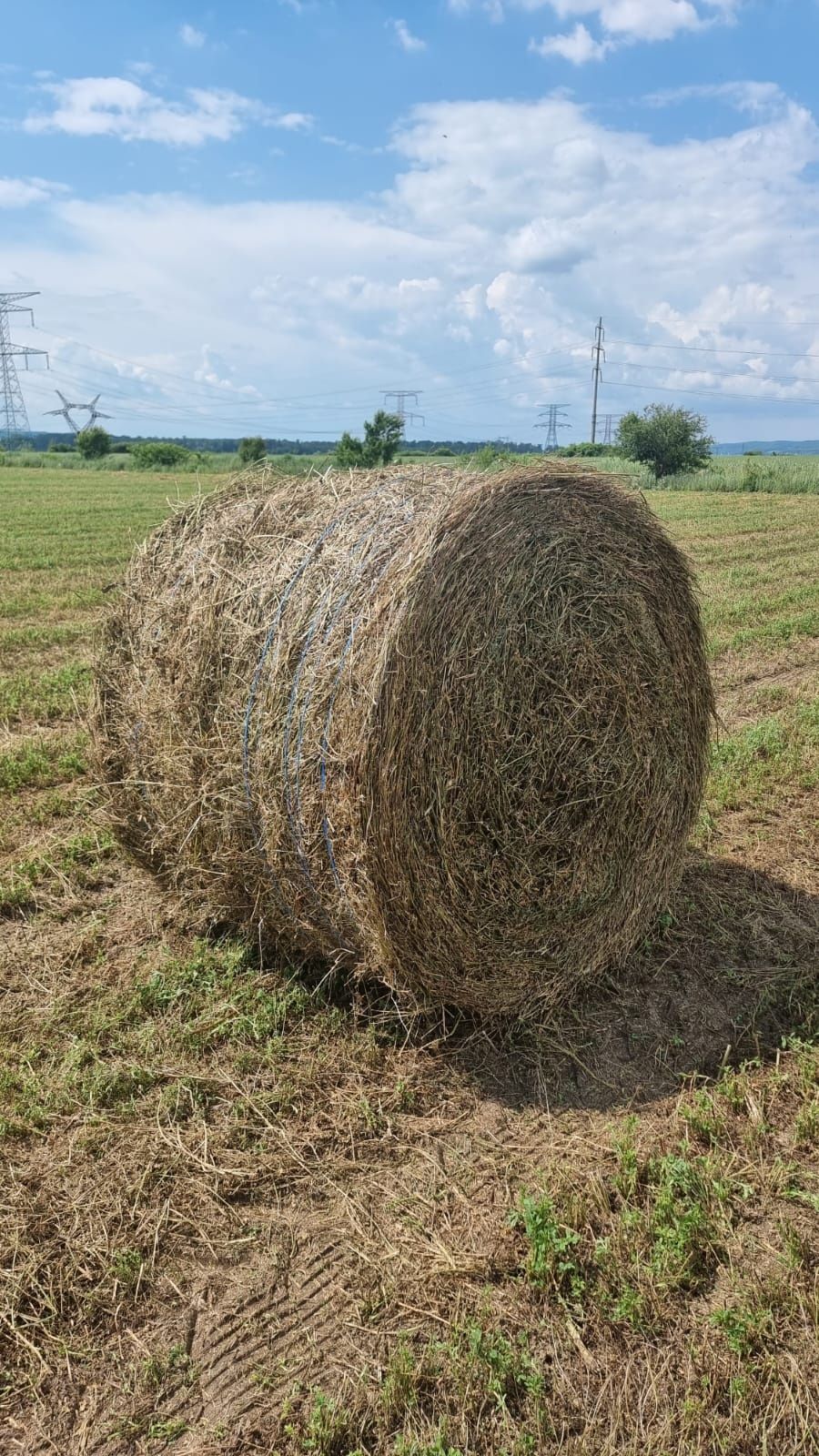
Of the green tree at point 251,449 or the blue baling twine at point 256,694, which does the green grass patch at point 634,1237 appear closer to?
the blue baling twine at point 256,694

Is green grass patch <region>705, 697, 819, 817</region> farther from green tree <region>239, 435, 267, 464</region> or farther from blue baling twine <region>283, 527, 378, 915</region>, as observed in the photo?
green tree <region>239, 435, 267, 464</region>

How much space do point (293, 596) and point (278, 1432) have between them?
9.18ft

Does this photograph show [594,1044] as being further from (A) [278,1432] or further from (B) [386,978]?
(A) [278,1432]

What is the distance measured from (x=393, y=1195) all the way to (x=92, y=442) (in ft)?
246

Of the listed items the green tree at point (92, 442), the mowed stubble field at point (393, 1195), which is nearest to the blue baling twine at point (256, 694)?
the mowed stubble field at point (393, 1195)

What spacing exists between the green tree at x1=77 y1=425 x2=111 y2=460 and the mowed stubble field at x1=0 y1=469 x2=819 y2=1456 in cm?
7183

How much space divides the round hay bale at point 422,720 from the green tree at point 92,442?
71568 mm

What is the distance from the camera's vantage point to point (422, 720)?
3.70 m

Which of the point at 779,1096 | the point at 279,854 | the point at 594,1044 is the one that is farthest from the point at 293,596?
the point at 779,1096

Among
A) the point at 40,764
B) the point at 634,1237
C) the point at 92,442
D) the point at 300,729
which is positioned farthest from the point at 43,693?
the point at 92,442

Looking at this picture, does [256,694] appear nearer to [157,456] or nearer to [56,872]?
[56,872]

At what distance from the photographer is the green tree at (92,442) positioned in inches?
2798

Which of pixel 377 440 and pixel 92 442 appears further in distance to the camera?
pixel 92 442

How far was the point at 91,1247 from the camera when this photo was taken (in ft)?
9.86
